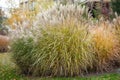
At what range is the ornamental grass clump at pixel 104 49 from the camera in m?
8.08

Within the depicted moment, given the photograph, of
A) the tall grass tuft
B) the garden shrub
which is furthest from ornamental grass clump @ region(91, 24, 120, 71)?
the tall grass tuft

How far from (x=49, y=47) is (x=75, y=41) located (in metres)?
0.75

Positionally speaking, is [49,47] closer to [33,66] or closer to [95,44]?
[33,66]

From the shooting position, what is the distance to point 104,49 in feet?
26.7

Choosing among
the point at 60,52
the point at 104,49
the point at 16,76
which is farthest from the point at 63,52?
the point at 16,76

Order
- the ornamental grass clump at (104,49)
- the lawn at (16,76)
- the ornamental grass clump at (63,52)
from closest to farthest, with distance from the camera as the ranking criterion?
the lawn at (16,76) < the ornamental grass clump at (63,52) < the ornamental grass clump at (104,49)

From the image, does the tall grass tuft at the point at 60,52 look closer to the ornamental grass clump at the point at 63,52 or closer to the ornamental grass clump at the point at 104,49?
the ornamental grass clump at the point at 63,52

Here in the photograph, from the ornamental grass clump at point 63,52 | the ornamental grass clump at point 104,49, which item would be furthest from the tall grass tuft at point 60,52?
the ornamental grass clump at point 104,49

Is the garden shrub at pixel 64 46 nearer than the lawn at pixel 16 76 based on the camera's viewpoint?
No

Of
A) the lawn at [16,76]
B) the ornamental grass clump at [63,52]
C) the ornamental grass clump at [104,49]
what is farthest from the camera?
the ornamental grass clump at [104,49]

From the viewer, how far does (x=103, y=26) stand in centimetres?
884

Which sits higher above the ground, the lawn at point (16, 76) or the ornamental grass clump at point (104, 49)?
the ornamental grass clump at point (104, 49)

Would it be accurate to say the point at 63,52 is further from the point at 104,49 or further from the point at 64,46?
the point at 104,49

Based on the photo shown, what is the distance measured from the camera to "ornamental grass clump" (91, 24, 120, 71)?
8.08 meters
